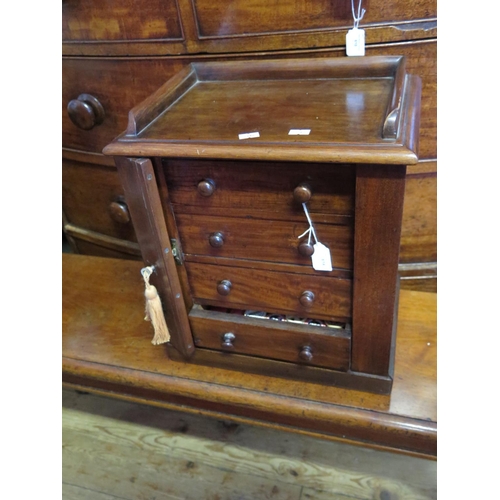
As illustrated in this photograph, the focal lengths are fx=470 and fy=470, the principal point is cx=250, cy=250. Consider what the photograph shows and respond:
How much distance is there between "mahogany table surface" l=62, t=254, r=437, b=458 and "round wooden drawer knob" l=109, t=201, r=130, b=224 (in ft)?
0.59

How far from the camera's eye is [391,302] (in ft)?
2.49

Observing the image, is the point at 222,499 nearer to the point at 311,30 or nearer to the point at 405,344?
the point at 405,344

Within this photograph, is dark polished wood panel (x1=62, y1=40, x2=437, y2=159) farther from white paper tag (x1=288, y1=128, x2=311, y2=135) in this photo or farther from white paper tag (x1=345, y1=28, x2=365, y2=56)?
white paper tag (x1=288, y1=128, x2=311, y2=135)

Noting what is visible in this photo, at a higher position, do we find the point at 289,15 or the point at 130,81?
the point at 289,15

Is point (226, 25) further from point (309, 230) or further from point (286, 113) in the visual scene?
point (309, 230)

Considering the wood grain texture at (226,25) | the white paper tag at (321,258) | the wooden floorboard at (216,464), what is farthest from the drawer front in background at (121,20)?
the wooden floorboard at (216,464)

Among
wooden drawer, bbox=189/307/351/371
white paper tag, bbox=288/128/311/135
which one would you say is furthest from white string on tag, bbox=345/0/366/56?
wooden drawer, bbox=189/307/351/371

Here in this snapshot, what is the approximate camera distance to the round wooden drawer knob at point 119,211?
1.22 meters

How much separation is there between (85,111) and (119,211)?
0.26m

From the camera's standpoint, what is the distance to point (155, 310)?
86 cm

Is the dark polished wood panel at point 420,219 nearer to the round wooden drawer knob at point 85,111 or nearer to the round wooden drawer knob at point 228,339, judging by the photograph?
the round wooden drawer knob at point 228,339

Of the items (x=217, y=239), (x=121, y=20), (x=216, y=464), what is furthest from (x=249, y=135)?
(x=216, y=464)

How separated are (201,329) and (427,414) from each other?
45 cm

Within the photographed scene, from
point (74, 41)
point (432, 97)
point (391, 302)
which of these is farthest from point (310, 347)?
point (74, 41)
